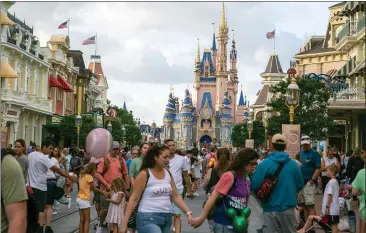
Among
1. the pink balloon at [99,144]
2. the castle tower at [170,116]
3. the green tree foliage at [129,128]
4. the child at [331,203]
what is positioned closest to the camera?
the child at [331,203]

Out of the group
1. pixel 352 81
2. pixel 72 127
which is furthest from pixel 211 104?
pixel 352 81

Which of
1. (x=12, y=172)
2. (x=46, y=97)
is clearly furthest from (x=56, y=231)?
(x=46, y=97)

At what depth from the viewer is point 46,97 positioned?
191ft

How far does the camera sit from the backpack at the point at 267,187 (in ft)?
30.0

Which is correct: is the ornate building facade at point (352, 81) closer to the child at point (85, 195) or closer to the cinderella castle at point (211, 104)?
the child at point (85, 195)

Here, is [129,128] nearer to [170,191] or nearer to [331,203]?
[331,203]

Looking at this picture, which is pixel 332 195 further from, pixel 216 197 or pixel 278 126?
pixel 278 126

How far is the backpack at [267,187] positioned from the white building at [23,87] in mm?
34689

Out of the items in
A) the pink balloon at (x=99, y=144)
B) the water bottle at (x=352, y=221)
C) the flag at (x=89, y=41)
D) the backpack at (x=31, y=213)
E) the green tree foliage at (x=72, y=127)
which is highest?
the flag at (x=89, y=41)

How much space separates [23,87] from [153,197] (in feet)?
143

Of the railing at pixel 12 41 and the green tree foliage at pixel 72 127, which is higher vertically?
the railing at pixel 12 41

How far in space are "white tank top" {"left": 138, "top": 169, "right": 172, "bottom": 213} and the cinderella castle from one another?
154m

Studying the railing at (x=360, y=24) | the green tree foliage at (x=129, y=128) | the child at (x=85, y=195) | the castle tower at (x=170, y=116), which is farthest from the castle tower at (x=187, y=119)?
the child at (x=85, y=195)

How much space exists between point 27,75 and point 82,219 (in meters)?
39.5
